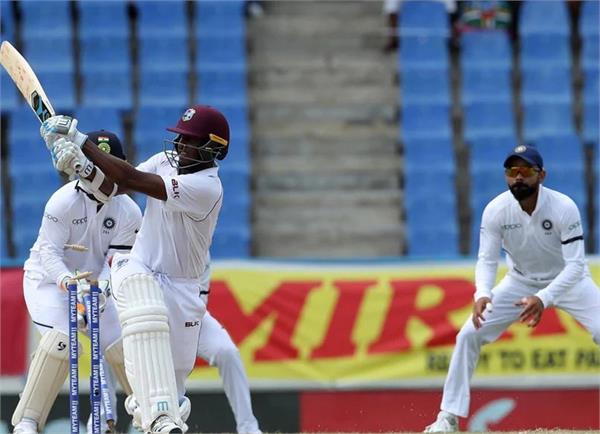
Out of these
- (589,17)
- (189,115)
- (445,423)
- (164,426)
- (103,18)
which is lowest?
(445,423)

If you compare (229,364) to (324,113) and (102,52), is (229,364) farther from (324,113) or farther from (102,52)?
(102,52)

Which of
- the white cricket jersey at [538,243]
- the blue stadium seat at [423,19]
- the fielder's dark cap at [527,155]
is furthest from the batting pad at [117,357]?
the blue stadium seat at [423,19]

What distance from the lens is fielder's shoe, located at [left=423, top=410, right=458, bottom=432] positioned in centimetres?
728

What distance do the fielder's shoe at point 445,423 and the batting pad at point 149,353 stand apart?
227 centimetres

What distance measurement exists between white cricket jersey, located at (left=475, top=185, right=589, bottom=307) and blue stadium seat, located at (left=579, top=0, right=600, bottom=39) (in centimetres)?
603

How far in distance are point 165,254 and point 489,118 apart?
7083 mm

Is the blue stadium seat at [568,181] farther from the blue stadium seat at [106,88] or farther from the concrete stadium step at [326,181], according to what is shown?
the blue stadium seat at [106,88]

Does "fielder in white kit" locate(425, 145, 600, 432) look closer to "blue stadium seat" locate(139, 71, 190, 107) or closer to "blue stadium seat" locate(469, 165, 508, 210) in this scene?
"blue stadium seat" locate(469, 165, 508, 210)

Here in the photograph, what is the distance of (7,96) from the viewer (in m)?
12.2

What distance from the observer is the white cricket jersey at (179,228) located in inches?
223

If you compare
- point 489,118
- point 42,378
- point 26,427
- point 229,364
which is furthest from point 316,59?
point 26,427

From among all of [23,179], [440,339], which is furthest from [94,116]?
[440,339]

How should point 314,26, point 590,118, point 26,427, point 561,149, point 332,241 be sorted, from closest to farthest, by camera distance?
point 26,427, point 332,241, point 561,149, point 590,118, point 314,26

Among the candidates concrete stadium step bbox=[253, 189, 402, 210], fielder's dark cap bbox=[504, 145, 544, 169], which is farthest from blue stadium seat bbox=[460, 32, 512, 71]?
fielder's dark cap bbox=[504, 145, 544, 169]
